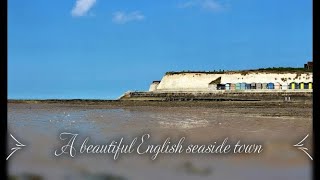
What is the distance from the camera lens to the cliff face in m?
53.0

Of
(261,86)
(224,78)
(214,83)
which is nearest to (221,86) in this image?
(224,78)

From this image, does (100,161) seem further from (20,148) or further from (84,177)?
(20,148)

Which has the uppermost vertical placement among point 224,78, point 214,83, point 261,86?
point 224,78

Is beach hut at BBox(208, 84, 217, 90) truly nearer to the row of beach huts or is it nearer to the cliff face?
the row of beach huts

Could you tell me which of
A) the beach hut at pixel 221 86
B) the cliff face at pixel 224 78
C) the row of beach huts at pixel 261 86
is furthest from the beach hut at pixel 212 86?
the cliff face at pixel 224 78

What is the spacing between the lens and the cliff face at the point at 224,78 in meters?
53.0

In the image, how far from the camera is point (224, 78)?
5891 centimetres

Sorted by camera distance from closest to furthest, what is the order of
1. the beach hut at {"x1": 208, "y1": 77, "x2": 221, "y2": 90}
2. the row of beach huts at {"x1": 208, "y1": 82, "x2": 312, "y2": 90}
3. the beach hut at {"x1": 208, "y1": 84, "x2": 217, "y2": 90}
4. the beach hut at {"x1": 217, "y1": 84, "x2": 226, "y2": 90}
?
the row of beach huts at {"x1": 208, "y1": 82, "x2": 312, "y2": 90} → the beach hut at {"x1": 208, "y1": 84, "x2": 217, "y2": 90} → the beach hut at {"x1": 217, "y1": 84, "x2": 226, "y2": 90} → the beach hut at {"x1": 208, "y1": 77, "x2": 221, "y2": 90}

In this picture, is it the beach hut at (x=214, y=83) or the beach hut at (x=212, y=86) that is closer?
the beach hut at (x=212, y=86)

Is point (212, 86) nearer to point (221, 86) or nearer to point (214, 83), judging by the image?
point (214, 83)

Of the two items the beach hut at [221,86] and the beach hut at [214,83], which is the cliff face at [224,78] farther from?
the beach hut at [214,83]

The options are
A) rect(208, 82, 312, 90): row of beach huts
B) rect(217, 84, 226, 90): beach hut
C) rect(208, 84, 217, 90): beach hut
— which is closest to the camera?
rect(208, 82, 312, 90): row of beach huts

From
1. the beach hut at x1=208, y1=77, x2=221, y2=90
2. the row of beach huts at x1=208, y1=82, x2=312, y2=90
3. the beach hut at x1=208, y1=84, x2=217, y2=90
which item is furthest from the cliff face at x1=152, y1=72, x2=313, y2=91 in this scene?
the beach hut at x1=208, y1=84, x2=217, y2=90

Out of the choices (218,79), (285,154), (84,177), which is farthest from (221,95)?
(84,177)
